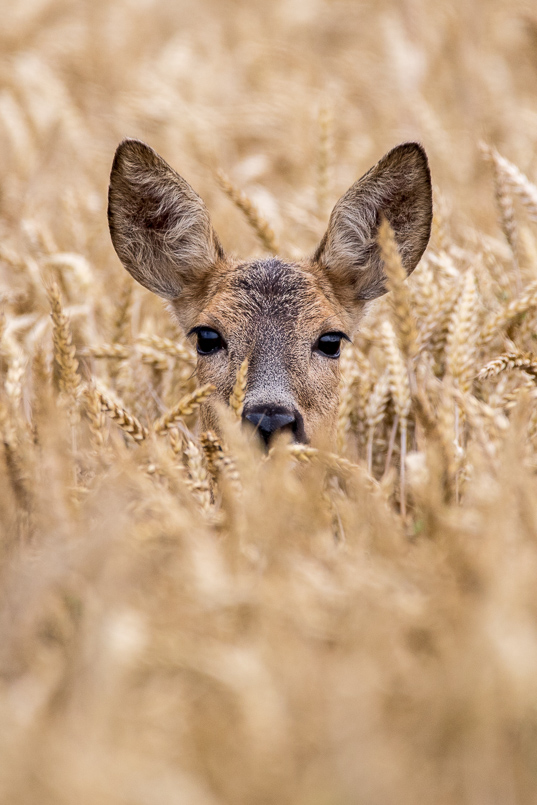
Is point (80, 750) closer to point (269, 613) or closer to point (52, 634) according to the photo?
point (269, 613)

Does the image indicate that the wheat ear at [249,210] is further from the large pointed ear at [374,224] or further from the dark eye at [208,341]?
the dark eye at [208,341]

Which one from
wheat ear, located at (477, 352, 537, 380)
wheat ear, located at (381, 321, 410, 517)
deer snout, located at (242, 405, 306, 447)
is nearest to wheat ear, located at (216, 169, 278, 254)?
wheat ear, located at (381, 321, 410, 517)

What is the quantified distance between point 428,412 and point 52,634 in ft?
4.80

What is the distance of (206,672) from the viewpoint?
2.38m

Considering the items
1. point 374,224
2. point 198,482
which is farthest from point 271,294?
point 198,482

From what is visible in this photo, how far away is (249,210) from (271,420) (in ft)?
6.94

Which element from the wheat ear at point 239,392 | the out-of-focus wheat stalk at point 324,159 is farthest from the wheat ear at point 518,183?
the wheat ear at point 239,392

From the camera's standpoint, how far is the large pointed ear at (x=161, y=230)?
5418 millimetres

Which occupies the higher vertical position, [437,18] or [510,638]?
[437,18]

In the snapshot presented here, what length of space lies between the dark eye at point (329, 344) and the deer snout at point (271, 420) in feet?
2.74

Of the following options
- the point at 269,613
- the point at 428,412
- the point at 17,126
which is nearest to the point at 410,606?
the point at 269,613

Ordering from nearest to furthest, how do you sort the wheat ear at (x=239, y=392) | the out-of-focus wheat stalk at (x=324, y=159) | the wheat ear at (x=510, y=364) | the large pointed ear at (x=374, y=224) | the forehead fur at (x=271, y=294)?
the wheat ear at (x=239, y=392) < the wheat ear at (x=510, y=364) < the forehead fur at (x=271, y=294) < the large pointed ear at (x=374, y=224) < the out-of-focus wheat stalk at (x=324, y=159)

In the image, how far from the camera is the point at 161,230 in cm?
576

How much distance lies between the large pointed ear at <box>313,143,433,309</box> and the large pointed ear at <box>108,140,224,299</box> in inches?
29.2
